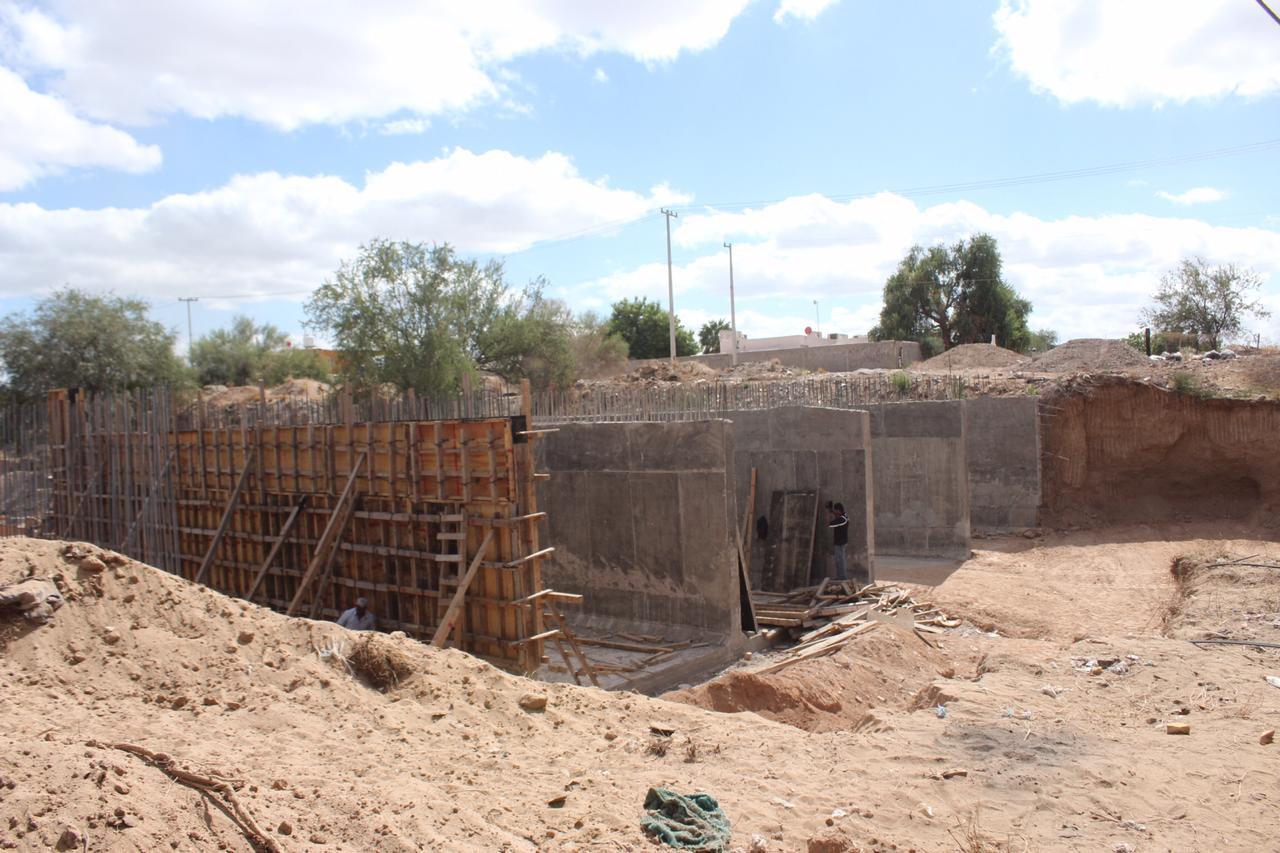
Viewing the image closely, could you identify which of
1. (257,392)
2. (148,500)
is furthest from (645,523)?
(257,392)

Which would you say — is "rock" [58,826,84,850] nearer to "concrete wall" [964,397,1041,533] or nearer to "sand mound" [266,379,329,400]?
"concrete wall" [964,397,1041,533]

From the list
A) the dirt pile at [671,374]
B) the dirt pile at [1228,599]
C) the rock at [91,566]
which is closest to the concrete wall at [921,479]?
the dirt pile at [1228,599]

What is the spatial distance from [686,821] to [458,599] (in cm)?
441

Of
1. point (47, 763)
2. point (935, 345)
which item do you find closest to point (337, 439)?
point (47, 763)

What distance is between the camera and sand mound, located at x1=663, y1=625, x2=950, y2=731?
8.43m

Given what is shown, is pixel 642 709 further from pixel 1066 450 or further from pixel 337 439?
pixel 1066 450

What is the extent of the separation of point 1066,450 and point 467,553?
15.7 meters

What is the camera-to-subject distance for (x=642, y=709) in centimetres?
704

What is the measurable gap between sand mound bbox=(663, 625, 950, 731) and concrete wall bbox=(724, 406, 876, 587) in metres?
3.75

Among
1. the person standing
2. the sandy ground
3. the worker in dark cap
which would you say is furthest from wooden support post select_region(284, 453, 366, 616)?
the person standing

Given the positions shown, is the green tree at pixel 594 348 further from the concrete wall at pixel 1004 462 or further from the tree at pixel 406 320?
the concrete wall at pixel 1004 462

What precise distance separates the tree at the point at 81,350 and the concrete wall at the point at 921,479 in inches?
892

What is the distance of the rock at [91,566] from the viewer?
6253mm

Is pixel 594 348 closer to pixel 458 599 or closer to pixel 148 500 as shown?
pixel 148 500
